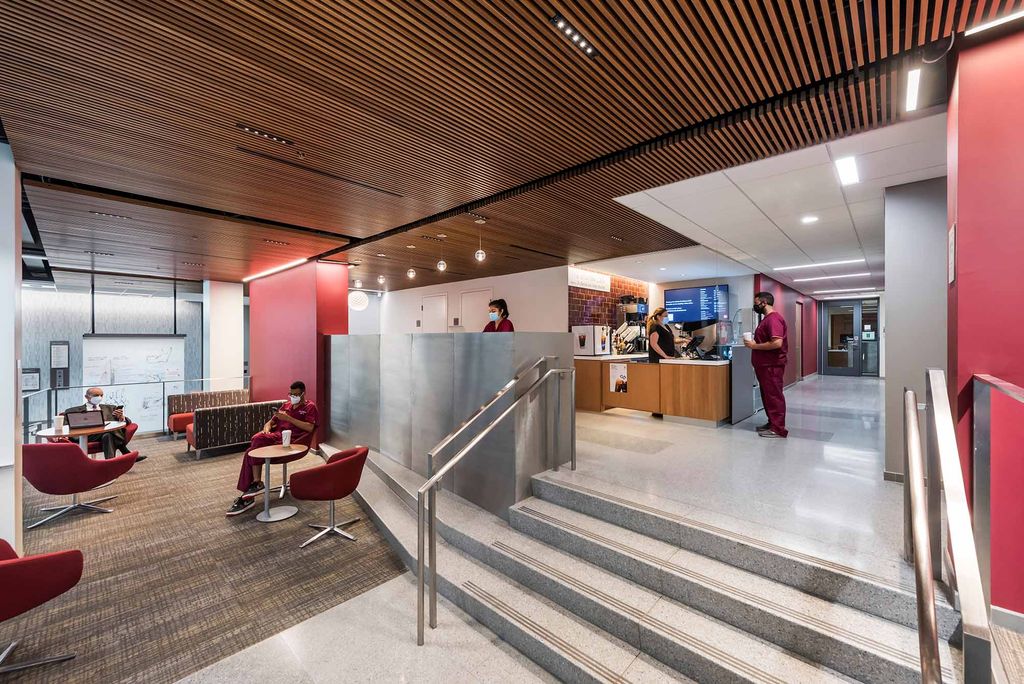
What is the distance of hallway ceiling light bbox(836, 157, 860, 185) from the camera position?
3.37 m

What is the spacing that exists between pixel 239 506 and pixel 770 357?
258 inches

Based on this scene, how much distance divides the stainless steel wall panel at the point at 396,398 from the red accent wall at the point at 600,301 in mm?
3794

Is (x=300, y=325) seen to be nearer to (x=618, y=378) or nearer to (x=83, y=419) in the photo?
(x=83, y=419)

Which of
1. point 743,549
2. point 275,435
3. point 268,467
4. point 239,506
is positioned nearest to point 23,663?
point 268,467

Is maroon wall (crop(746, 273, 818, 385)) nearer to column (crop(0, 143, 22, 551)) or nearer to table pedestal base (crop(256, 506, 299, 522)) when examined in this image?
table pedestal base (crop(256, 506, 299, 522))

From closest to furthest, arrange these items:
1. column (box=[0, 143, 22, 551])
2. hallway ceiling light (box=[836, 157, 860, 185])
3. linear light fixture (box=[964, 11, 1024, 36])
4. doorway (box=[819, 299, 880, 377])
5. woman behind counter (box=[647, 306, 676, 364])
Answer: linear light fixture (box=[964, 11, 1024, 36])
column (box=[0, 143, 22, 551])
hallway ceiling light (box=[836, 157, 860, 185])
woman behind counter (box=[647, 306, 676, 364])
doorway (box=[819, 299, 880, 377])

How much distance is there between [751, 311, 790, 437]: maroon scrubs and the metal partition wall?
105 inches

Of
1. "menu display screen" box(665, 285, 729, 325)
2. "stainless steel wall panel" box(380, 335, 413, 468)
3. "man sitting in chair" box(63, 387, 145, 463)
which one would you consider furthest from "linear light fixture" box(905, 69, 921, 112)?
"man sitting in chair" box(63, 387, 145, 463)

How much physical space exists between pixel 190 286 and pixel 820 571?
12612 millimetres

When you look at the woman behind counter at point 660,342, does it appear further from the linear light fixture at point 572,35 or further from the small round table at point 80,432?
the small round table at point 80,432

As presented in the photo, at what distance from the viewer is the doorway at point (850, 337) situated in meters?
12.9

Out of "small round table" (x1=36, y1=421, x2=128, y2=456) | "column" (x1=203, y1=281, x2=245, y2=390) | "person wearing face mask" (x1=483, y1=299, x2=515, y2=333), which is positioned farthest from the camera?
"column" (x1=203, y1=281, x2=245, y2=390)

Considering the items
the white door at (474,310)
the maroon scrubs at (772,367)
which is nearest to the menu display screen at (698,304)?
the maroon scrubs at (772,367)

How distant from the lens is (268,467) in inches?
166
